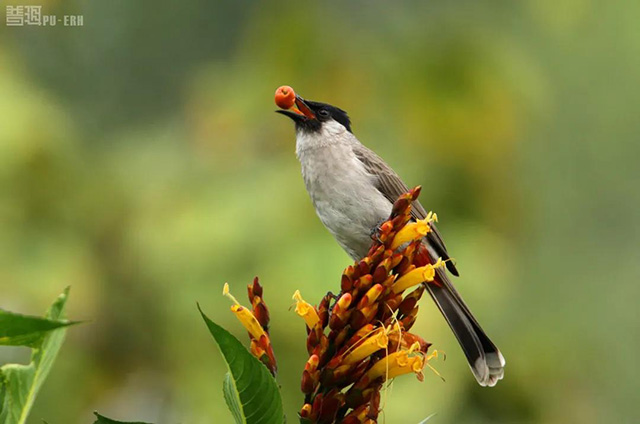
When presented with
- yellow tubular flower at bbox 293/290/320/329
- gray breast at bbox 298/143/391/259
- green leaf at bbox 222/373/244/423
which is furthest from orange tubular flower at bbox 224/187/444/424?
gray breast at bbox 298/143/391/259

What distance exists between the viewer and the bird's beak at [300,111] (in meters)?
3.41

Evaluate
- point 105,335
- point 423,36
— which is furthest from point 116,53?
point 105,335

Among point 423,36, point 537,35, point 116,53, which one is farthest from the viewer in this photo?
point 537,35

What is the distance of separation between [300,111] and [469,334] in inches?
40.5

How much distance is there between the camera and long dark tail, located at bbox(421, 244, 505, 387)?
3.11 metres

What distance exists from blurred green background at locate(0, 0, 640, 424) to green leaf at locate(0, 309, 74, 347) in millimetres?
2701

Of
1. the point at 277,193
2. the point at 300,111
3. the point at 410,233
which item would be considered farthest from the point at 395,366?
the point at 277,193

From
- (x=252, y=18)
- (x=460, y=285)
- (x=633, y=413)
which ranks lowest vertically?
(x=633, y=413)

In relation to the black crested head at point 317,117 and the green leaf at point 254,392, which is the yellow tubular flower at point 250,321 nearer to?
the green leaf at point 254,392

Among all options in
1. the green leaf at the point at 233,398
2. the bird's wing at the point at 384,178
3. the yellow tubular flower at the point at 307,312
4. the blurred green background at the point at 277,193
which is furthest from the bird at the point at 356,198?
the green leaf at the point at 233,398

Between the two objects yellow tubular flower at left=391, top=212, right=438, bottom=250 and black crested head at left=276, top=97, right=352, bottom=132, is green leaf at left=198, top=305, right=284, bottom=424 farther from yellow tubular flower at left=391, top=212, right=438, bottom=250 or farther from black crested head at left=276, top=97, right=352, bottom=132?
black crested head at left=276, top=97, right=352, bottom=132

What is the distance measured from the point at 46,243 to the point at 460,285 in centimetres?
226

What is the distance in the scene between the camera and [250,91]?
18.8 feet

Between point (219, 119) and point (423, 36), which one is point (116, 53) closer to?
point (219, 119)
